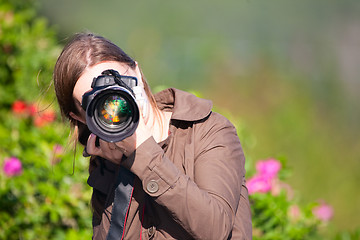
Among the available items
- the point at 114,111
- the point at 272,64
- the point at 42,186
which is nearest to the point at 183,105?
the point at 114,111

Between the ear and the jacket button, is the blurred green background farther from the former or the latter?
the jacket button

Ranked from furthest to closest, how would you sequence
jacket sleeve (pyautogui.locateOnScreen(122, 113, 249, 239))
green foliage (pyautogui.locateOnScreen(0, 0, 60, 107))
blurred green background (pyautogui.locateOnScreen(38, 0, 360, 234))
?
blurred green background (pyautogui.locateOnScreen(38, 0, 360, 234)), green foliage (pyautogui.locateOnScreen(0, 0, 60, 107)), jacket sleeve (pyautogui.locateOnScreen(122, 113, 249, 239))

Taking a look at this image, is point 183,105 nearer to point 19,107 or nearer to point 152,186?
point 152,186

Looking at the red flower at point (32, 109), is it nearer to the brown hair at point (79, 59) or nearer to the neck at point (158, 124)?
the brown hair at point (79, 59)

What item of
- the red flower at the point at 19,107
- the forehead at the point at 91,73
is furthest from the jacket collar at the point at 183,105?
the red flower at the point at 19,107

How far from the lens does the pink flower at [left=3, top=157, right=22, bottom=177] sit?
2.59 meters

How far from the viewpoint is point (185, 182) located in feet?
3.72

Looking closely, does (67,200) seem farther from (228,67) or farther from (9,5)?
(228,67)

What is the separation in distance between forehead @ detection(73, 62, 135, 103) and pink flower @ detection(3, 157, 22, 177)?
143cm

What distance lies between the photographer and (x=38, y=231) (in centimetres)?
254

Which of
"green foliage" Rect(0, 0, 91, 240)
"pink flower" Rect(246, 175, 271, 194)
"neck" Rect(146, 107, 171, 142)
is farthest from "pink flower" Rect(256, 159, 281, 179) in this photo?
"neck" Rect(146, 107, 171, 142)

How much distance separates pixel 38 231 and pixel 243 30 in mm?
3888

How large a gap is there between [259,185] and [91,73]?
4.30 ft

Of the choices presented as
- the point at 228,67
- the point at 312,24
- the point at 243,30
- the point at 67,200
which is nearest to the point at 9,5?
the point at 67,200
